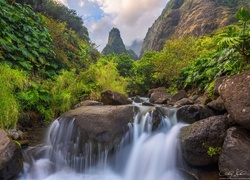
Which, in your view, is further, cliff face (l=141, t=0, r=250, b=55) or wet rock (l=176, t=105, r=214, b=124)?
cliff face (l=141, t=0, r=250, b=55)

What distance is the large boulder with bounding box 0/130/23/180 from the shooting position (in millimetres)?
3901

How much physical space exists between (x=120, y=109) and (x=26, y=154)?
2895mm

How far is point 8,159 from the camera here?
396cm

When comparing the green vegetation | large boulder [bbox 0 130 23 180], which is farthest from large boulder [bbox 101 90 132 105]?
large boulder [bbox 0 130 23 180]

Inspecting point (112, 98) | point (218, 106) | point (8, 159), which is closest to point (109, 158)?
point (8, 159)

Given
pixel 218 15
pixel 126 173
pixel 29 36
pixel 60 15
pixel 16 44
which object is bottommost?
pixel 126 173

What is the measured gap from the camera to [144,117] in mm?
6035

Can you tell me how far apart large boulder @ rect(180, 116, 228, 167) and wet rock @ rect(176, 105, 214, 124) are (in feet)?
4.54

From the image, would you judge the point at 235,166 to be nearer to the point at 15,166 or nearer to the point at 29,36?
the point at 15,166

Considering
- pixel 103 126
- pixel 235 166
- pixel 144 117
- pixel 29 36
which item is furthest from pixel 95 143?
pixel 29 36

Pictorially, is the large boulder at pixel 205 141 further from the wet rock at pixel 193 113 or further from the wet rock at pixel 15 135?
the wet rock at pixel 15 135

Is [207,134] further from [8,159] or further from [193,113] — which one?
[8,159]

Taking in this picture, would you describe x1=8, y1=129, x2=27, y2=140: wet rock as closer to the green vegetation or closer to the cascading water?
the green vegetation

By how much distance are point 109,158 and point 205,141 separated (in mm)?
2509
